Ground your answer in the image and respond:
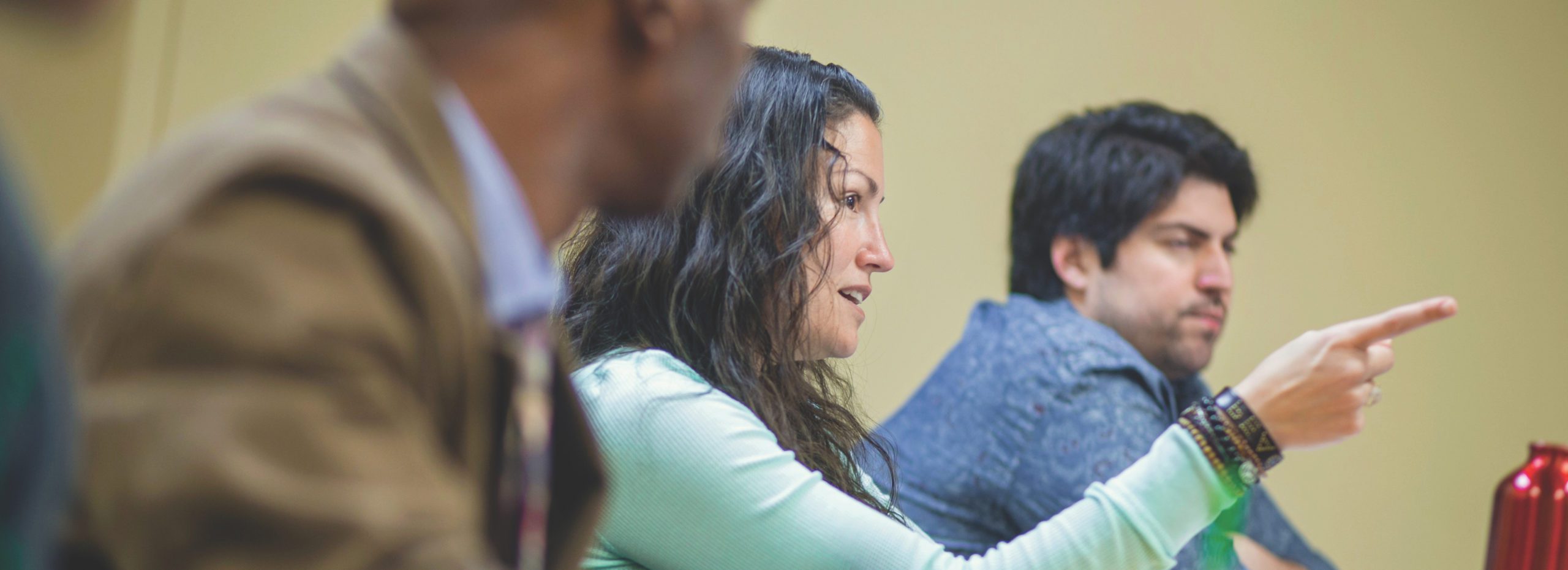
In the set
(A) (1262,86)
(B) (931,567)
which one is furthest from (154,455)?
(A) (1262,86)

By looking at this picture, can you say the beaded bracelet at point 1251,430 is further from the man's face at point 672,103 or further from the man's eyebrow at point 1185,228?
the man's eyebrow at point 1185,228

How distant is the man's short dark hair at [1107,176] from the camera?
1.86 metres

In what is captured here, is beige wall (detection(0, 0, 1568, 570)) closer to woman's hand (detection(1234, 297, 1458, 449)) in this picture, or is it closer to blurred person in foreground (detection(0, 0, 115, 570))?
woman's hand (detection(1234, 297, 1458, 449))

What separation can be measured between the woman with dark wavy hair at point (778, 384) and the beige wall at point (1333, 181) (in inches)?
46.6

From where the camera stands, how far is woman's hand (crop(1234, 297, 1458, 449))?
1.01 m

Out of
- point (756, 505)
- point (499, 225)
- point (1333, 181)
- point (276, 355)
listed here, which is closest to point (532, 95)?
point (499, 225)

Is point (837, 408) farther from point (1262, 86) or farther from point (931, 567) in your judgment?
point (1262, 86)

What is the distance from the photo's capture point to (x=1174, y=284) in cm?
184

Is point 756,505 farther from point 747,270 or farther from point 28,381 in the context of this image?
point 28,381

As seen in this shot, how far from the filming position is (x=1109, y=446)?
143 cm

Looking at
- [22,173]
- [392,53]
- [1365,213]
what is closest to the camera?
[22,173]

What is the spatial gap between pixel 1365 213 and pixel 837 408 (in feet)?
5.72

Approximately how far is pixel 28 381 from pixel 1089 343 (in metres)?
1.38

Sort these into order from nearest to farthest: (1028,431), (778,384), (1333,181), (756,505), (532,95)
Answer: (532,95)
(756,505)
(778,384)
(1028,431)
(1333,181)
